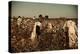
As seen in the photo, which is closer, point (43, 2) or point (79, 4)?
point (43, 2)

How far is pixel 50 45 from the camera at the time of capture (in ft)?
7.52

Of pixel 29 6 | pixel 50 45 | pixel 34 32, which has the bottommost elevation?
pixel 50 45

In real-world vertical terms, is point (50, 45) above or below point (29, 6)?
below

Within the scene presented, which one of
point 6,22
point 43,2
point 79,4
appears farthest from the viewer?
point 79,4

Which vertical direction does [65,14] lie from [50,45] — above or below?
above

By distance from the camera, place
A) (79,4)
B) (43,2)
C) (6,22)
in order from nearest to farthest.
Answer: (6,22) → (43,2) → (79,4)

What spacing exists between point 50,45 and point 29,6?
0.63m

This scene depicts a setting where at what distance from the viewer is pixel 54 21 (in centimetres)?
233

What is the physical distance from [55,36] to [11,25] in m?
0.66

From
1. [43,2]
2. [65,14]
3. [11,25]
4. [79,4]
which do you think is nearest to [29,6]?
[43,2]

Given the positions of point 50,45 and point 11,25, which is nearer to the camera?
point 11,25

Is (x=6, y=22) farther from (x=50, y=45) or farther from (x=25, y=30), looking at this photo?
(x=50, y=45)

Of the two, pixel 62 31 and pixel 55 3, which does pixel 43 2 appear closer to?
pixel 55 3

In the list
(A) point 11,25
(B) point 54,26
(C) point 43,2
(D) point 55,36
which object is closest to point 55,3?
(C) point 43,2
